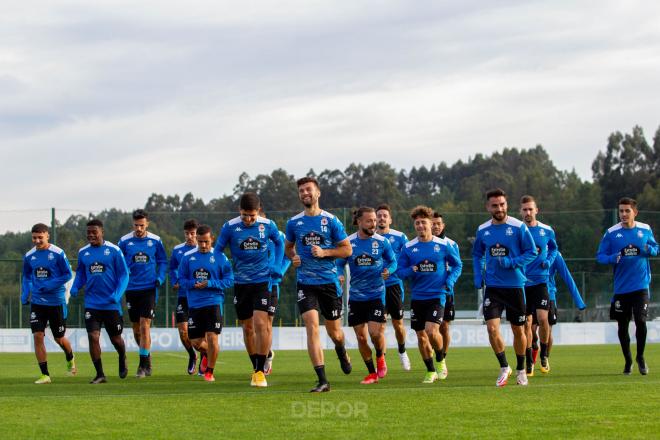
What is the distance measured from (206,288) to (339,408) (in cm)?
497

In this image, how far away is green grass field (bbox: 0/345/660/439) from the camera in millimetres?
8344

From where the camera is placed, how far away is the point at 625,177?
87.5 metres

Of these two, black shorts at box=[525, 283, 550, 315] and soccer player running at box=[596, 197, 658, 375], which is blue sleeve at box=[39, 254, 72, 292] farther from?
soccer player running at box=[596, 197, 658, 375]

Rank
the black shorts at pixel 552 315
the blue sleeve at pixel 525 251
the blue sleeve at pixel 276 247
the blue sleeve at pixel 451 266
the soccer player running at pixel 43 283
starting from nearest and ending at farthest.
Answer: the blue sleeve at pixel 525 251
the blue sleeve at pixel 276 247
the blue sleeve at pixel 451 266
the soccer player running at pixel 43 283
the black shorts at pixel 552 315

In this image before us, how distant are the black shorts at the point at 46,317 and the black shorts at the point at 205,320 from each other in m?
2.02

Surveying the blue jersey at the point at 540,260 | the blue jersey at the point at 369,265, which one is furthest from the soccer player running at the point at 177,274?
the blue jersey at the point at 540,260

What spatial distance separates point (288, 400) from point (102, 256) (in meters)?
5.24

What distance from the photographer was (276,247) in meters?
13.2

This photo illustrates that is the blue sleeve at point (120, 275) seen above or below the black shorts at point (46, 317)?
above

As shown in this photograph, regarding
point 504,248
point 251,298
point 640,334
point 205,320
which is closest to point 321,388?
point 251,298

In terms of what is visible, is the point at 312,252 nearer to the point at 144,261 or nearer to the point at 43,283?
the point at 43,283

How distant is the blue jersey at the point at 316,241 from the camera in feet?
39.4

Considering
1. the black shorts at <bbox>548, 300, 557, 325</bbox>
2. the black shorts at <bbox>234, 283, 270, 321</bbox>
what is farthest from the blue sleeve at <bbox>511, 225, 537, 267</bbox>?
the black shorts at <bbox>548, 300, 557, 325</bbox>

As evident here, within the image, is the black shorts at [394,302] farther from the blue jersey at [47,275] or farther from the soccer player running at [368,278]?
the blue jersey at [47,275]
